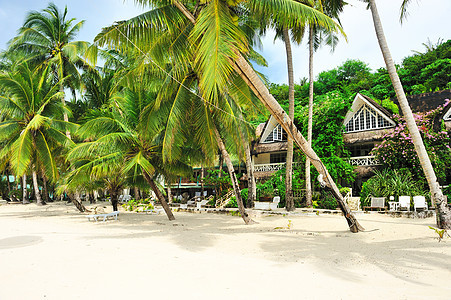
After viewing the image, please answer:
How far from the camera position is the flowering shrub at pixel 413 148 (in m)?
15.9

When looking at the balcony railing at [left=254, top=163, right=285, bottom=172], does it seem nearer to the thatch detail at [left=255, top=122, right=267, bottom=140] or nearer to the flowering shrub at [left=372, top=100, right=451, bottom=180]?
the thatch detail at [left=255, top=122, right=267, bottom=140]

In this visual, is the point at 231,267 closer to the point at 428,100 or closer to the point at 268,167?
the point at 268,167

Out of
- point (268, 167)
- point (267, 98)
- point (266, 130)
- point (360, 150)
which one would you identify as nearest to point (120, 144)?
point (267, 98)

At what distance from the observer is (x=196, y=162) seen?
13.6m

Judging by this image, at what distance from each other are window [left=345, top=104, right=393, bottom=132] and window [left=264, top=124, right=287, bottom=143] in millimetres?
4805

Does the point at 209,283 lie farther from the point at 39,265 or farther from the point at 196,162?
the point at 196,162

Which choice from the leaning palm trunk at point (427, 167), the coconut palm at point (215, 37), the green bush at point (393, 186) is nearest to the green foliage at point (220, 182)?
the green bush at point (393, 186)

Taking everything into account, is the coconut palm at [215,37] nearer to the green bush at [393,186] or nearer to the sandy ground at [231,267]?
the sandy ground at [231,267]

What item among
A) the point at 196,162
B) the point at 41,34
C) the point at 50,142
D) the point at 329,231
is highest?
the point at 41,34

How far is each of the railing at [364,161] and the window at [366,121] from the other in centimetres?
217

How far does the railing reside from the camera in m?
18.8

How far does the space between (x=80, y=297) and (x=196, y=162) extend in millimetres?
9819

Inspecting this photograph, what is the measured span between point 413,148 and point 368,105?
5081mm

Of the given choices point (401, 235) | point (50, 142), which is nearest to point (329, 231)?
point (401, 235)
